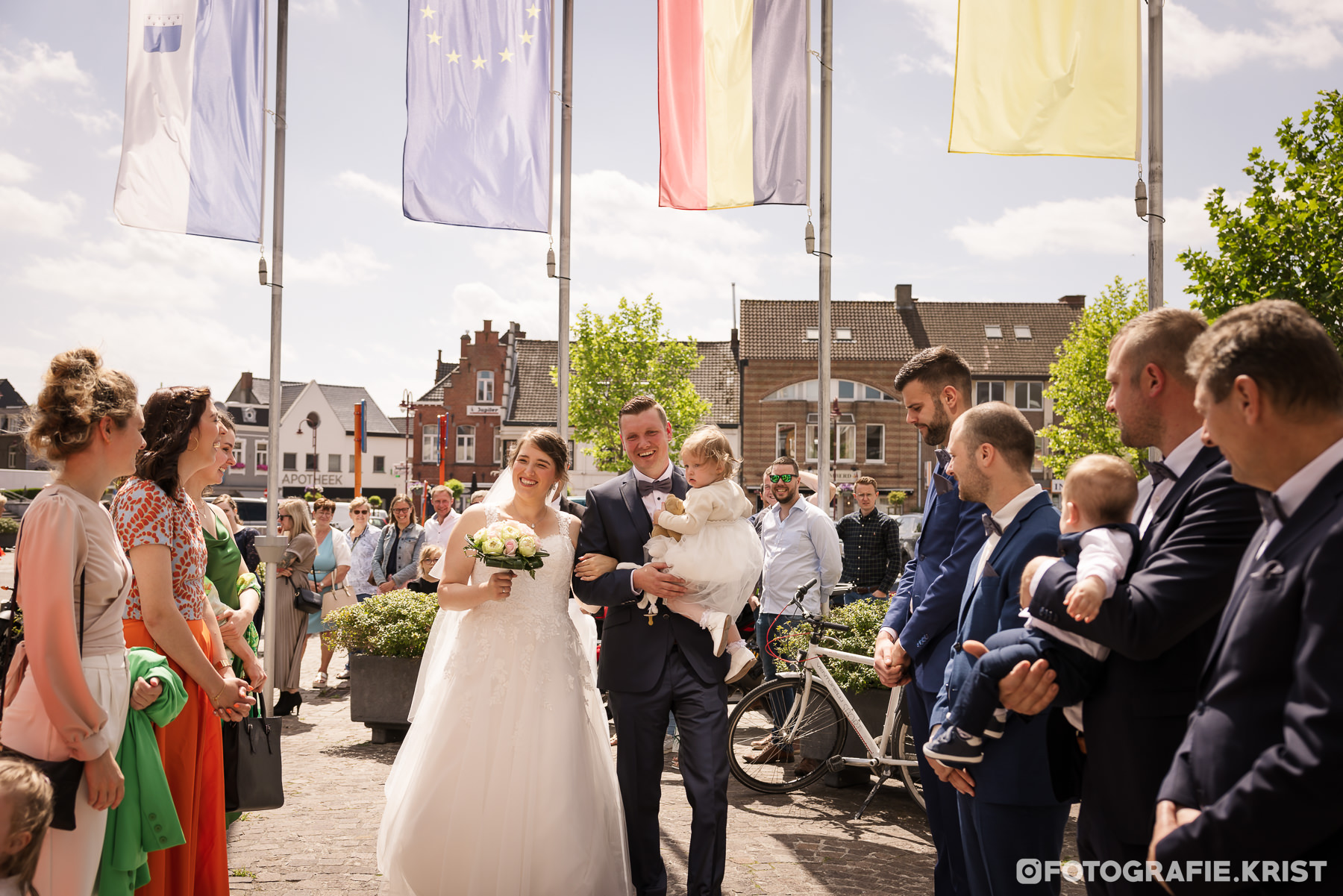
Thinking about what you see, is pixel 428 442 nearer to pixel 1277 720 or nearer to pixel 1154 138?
pixel 1154 138

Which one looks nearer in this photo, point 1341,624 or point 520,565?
point 1341,624

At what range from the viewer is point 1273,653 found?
1.72 meters

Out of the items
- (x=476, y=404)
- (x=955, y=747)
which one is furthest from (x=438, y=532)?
Result: (x=476, y=404)

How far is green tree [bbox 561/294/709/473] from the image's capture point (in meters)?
41.5

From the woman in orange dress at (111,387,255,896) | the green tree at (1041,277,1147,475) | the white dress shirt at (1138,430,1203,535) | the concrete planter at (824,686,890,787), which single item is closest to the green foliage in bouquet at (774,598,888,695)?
the concrete planter at (824,686,890,787)

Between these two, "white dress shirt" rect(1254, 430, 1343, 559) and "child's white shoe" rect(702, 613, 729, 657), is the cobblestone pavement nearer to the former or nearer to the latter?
"child's white shoe" rect(702, 613, 729, 657)

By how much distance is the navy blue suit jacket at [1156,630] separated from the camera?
6.78 ft

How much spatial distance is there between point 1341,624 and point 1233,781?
393 millimetres

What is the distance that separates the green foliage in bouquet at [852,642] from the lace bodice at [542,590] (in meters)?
2.58

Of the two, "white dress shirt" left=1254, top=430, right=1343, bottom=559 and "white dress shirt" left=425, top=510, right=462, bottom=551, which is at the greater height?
"white dress shirt" left=1254, top=430, right=1343, bottom=559

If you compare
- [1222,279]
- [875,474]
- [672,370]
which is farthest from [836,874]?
[875,474]

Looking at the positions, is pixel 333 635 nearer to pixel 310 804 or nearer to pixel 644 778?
pixel 310 804

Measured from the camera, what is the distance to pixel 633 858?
4430 millimetres

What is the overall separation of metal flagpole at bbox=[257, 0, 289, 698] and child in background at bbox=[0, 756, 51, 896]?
5.16 m
